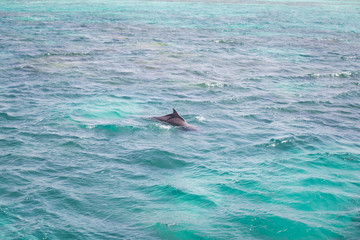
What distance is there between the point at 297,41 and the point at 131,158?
30062mm

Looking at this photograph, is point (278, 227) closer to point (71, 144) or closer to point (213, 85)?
point (71, 144)

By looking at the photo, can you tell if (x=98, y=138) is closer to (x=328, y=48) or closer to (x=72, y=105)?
(x=72, y=105)

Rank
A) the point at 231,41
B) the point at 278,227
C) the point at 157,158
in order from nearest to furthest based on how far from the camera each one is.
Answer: the point at 278,227, the point at 157,158, the point at 231,41

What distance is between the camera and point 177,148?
1364 centimetres

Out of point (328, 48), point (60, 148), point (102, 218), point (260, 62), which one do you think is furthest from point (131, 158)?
point (328, 48)

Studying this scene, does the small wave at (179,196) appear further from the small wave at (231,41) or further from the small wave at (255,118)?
the small wave at (231,41)

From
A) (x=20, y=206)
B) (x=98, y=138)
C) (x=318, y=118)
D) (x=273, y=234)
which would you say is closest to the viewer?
(x=273, y=234)

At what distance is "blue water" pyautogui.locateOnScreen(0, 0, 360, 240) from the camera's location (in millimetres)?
9609

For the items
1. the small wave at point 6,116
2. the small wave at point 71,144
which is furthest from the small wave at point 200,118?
the small wave at point 6,116

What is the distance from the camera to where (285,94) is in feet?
67.9

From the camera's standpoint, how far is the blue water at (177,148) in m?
9.61

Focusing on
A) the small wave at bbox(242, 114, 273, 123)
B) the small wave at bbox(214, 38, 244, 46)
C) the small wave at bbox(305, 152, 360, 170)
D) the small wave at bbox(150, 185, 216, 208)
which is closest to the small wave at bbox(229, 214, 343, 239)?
the small wave at bbox(150, 185, 216, 208)

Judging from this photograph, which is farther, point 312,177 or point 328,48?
point 328,48

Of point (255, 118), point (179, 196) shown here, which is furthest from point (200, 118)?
point (179, 196)
